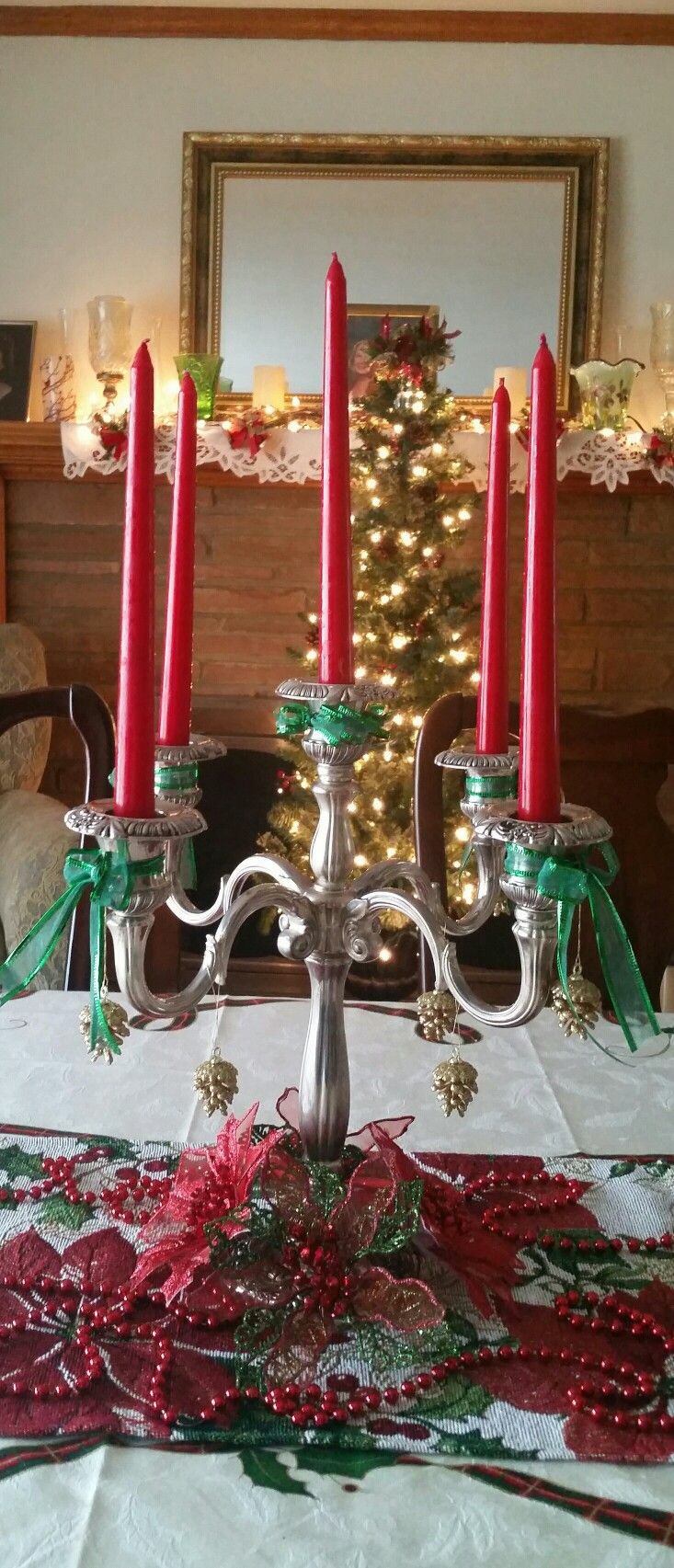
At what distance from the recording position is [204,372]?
2922 millimetres

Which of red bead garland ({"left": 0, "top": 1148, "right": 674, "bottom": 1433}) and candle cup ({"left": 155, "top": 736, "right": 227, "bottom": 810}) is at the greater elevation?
candle cup ({"left": 155, "top": 736, "right": 227, "bottom": 810})

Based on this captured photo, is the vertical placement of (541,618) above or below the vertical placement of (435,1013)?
above

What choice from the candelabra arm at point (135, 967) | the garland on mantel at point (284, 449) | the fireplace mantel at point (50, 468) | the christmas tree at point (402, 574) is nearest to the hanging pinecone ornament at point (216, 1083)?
the candelabra arm at point (135, 967)

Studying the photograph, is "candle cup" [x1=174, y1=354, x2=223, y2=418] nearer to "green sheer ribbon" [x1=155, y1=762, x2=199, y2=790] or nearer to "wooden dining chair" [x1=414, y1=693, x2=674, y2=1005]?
"wooden dining chair" [x1=414, y1=693, x2=674, y2=1005]

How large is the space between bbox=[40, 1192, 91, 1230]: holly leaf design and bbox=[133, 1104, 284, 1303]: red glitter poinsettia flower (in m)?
0.06

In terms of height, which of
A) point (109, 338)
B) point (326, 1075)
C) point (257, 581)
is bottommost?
point (326, 1075)

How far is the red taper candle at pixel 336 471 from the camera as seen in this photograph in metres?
0.50

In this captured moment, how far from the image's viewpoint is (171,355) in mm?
3166

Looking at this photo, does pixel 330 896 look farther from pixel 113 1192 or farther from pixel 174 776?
pixel 113 1192

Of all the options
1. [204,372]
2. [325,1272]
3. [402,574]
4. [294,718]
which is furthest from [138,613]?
[204,372]

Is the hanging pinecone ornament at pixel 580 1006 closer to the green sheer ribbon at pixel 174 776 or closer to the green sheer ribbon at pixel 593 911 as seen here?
the green sheer ribbon at pixel 593 911

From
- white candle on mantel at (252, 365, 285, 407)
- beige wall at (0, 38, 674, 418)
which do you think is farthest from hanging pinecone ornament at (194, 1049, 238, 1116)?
beige wall at (0, 38, 674, 418)

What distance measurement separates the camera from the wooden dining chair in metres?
1.34

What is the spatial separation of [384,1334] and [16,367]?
9.81 ft
